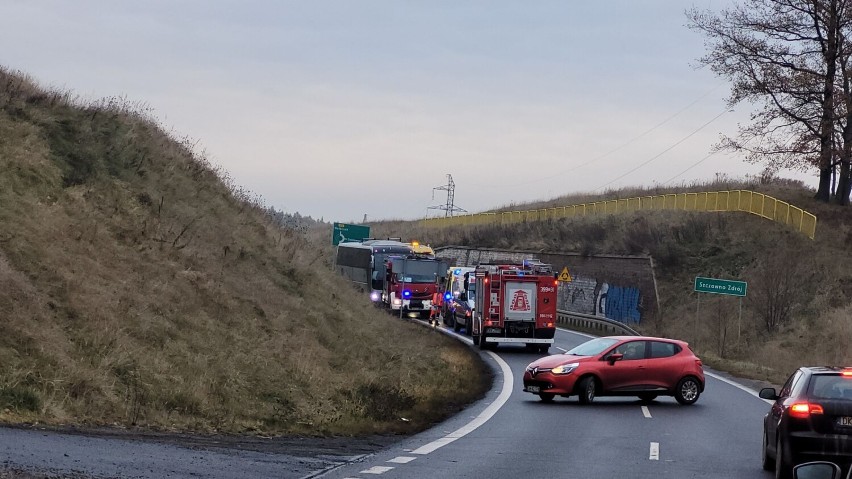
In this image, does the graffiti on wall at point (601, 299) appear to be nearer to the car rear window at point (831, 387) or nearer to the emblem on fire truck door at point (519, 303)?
the emblem on fire truck door at point (519, 303)

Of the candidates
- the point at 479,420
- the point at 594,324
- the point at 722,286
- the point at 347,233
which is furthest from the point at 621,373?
the point at 347,233

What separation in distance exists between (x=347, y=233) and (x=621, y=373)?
6535 centimetres

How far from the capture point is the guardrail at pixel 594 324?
49688 millimetres

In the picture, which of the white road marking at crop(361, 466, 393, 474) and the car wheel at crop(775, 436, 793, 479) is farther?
the car wheel at crop(775, 436, 793, 479)

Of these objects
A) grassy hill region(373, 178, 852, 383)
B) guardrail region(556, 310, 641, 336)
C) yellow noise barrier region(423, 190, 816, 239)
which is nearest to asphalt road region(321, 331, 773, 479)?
grassy hill region(373, 178, 852, 383)

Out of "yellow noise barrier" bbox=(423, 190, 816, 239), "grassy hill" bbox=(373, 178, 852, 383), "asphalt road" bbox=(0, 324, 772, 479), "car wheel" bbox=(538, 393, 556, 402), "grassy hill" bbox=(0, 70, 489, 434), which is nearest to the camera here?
"asphalt road" bbox=(0, 324, 772, 479)

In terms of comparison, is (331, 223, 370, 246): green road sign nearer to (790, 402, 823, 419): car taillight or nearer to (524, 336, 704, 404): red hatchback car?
(524, 336, 704, 404): red hatchback car

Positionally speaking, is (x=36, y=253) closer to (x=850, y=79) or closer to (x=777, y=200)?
(x=850, y=79)

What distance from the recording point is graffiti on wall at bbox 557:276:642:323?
5973 cm

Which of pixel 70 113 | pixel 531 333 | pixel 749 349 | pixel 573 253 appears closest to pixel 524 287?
pixel 531 333

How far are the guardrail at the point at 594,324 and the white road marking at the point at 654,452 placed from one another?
3091 centimetres

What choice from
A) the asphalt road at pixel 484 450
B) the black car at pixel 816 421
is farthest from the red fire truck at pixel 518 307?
the black car at pixel 816 421

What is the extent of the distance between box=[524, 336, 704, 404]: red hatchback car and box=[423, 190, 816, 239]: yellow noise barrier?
109ft

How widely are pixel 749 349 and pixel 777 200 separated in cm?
2026
